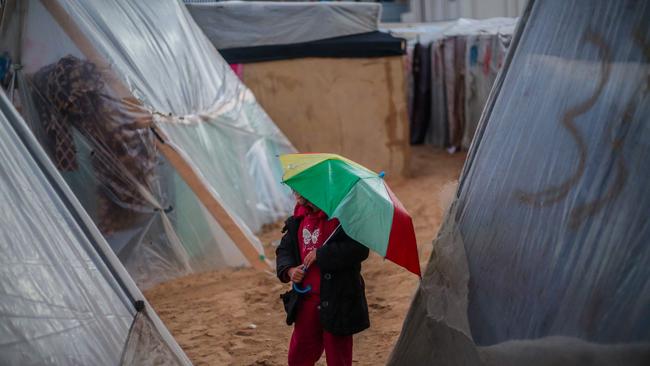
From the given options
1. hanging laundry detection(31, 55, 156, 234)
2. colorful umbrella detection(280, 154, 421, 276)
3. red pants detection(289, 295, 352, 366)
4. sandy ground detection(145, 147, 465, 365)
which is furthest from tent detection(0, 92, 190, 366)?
hanging laundry detection(31, 55, 156, 234)

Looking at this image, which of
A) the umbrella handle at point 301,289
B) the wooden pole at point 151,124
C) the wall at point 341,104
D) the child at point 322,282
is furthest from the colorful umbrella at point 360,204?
the wall at point 341,104

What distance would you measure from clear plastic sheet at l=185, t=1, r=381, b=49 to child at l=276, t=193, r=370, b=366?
19.2 feet

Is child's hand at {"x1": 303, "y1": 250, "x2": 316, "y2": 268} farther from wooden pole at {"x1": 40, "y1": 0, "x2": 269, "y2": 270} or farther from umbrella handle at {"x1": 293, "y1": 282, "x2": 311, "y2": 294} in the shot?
wooden pole at {"x1": 40, "y1": 0, "x2": 269, "y2": 270}

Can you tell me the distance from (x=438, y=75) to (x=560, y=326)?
1077cm

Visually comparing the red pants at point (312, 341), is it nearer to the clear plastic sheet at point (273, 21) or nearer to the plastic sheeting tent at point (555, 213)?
the plastic sheeting tent at point (555, 213)

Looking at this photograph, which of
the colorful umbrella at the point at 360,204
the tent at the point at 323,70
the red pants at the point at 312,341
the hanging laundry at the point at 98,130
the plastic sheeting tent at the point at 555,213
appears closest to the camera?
the plastic sheeting tent at the point at 555,213

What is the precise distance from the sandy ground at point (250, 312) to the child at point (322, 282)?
0.61m

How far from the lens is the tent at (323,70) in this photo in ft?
31.5

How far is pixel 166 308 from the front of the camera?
5.97 m

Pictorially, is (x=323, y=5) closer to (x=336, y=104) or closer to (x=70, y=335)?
(x=336, y=104)

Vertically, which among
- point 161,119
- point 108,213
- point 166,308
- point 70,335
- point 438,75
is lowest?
point 438,75

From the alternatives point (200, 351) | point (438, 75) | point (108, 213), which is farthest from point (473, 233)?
point (438, 75)

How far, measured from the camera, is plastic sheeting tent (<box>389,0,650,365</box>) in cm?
313

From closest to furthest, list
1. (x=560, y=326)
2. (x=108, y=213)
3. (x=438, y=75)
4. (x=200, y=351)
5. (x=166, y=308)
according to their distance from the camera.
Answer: (x=560, y=326) → (x=200, y=351) → (x=166, y=308) → (x=108, y=213) → (x=438, y=75)
